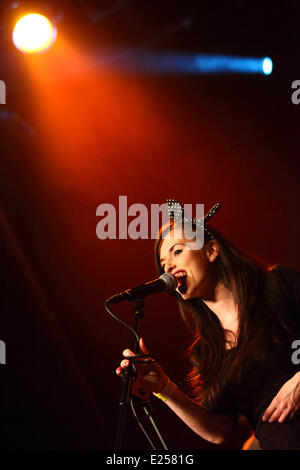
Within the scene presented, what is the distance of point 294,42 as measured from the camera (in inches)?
111

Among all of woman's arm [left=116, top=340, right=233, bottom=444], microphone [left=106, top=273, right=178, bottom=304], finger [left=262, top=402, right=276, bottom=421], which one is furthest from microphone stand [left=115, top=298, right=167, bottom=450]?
finger [left=262, top=402, right=276, bottom=421]

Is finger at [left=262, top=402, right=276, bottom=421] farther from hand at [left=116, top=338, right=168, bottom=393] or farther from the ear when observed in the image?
the ear

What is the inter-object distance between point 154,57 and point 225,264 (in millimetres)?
1670

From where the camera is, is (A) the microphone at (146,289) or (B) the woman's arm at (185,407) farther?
(B) the woman's arm at (185,407)

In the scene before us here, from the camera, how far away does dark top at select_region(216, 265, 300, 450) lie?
196 cm

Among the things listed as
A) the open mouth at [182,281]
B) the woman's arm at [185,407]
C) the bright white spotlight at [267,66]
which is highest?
the bright white spotlight at [267,66]

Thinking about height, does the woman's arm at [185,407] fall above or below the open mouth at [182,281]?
below

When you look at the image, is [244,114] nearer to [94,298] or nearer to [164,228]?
[164,228]

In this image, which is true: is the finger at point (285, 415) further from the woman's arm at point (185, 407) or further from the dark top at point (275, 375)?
the woman's arm at point (185, 407)

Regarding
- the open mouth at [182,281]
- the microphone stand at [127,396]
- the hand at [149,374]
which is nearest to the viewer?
the microphone stand at [127,396]

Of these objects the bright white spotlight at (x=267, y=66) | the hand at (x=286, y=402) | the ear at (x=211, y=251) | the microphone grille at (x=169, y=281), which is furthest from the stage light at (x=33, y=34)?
the hand at (x=286, y=402)

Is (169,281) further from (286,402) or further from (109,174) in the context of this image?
(109,174)

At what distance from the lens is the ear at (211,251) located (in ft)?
7.79

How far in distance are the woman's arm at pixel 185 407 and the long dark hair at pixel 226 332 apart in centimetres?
10
